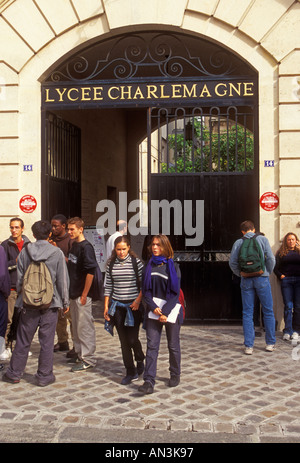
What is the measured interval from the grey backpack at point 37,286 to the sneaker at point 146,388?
129cm

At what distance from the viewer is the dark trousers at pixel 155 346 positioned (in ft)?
16.5

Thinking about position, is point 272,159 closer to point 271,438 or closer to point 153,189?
point 153,189

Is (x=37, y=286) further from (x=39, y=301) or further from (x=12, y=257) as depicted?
(x=12, y=257)

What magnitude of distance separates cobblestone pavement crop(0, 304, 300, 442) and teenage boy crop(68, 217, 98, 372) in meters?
0.24

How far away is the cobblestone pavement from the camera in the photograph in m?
4.13

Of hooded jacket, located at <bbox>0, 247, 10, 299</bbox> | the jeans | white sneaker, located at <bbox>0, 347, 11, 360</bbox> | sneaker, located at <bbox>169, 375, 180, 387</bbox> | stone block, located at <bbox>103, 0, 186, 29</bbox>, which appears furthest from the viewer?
stone block, located at <bbox>103, 0, 186, 29</bbox>

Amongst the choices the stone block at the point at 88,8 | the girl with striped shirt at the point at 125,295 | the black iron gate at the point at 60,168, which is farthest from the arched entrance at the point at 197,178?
the girl with striped shirt at the point at 125,295

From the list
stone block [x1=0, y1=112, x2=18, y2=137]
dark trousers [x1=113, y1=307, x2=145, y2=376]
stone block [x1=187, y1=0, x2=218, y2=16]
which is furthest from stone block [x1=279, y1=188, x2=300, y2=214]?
stone block [x1=0, y1=112, x2=18, y2=137]

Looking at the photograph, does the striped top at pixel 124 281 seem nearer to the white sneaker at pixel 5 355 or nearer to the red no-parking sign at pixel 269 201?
the white sneaker at pixel 5 355

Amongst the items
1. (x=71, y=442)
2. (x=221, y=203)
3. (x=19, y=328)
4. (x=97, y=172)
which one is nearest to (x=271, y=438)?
(x=71, y=442)

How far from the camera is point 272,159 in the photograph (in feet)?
26.7

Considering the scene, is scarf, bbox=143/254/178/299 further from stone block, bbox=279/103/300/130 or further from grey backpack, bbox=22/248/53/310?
stone block, bbox=279/103/300/130
